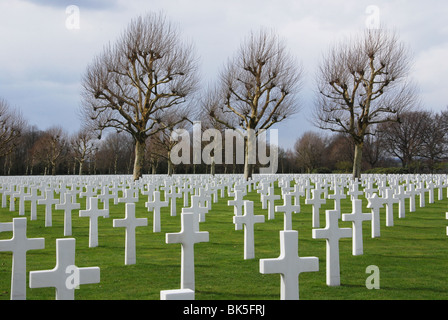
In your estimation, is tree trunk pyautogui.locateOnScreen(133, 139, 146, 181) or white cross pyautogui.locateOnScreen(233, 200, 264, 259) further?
tree trunk pyautogui.locateOnScreen(133, 139, 146, 181)

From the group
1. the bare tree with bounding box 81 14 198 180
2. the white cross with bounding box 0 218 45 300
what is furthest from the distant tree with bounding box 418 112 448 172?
the white cross with bounding box 0 218 45 300

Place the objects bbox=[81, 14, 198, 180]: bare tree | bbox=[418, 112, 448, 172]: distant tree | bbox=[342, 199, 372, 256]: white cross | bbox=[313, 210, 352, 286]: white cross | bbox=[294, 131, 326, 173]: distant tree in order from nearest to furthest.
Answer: bbox=[313, 210, 352, 286]: white cross < bbox=[342, 199, 372, 256]: white cross < bbox=[81, 14, 198, 180]: bare tree < bbox=[418, 112, 448, 172]: distant tree < bbox=[294, 131, 326, 173]: distant tree

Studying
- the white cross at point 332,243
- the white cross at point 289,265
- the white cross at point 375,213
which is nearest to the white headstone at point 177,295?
the white cross at point 289,265

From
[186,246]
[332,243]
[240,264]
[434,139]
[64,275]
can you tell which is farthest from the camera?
[434,139]

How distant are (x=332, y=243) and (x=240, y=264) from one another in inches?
63.7

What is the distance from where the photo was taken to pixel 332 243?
17.9 feet

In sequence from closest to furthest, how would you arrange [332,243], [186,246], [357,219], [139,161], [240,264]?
1. [186,246]
2. [332,243]
3. [240,264]
4. [357,219]
5. [139,161]

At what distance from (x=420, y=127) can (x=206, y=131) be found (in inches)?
1164

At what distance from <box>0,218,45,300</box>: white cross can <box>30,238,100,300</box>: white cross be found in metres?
0.86

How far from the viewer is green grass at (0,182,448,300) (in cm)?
510

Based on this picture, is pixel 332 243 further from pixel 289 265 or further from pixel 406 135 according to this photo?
pixel 406 135

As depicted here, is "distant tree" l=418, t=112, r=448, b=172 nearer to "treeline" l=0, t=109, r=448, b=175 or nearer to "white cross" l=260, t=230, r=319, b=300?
"treeline" l=0, t=109, r=448, b=175

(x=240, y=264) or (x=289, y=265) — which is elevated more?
(x=289, y=265)

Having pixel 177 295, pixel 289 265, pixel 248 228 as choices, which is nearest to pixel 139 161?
pixel 248 228
